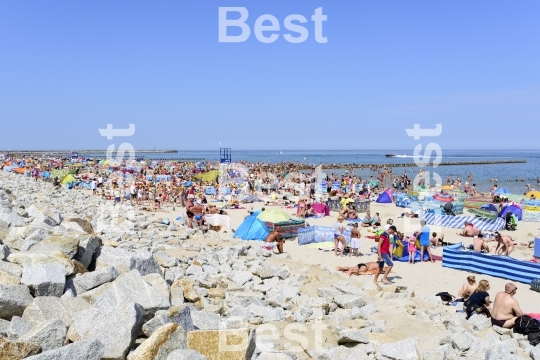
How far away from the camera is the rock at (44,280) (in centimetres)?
447

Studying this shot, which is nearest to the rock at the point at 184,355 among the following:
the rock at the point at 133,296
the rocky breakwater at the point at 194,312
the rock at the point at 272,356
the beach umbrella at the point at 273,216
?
the rocky breakwater at the point at 194,312

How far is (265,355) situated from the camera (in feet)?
14.0

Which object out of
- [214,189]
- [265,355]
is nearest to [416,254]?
[265,355]

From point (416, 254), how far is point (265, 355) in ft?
27.8

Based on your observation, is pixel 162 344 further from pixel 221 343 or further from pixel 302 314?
pixel 302 314

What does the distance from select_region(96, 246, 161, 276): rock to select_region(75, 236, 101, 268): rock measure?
0.15m

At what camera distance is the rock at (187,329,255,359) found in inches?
150

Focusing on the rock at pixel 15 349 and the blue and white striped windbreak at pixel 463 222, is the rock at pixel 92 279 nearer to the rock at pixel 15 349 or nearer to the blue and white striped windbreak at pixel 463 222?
the rock at pixel 15 349

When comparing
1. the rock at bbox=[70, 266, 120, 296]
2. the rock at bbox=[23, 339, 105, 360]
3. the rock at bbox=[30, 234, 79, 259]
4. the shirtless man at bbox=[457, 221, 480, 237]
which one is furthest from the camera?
the shirtless man at bbox=[457, 221, 480, 237]

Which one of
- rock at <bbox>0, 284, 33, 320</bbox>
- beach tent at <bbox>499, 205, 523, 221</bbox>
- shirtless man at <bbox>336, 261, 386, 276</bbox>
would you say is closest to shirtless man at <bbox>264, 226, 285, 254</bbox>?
shirtless man at <bbox>336, 261, 386, 276</bbox>

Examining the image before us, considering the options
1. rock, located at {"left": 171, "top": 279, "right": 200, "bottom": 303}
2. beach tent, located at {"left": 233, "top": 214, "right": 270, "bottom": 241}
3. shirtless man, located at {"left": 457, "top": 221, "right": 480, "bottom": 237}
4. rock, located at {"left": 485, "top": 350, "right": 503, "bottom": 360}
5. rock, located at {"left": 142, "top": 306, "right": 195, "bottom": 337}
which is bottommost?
shirtless man, located at {"left": 457, "top": 221, "right": 480, "bottom": 237}

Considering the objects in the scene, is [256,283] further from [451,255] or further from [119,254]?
[451,255]

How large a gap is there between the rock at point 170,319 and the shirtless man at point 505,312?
4714mm

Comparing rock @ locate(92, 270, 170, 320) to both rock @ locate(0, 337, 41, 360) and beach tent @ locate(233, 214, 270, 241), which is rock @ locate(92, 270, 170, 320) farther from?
beach tent @ locate(233, 214, 270, 241)
